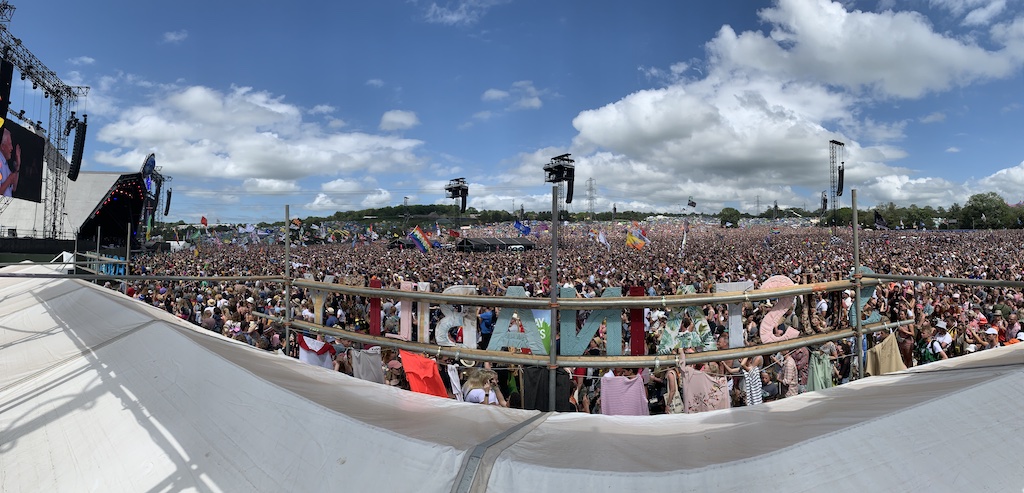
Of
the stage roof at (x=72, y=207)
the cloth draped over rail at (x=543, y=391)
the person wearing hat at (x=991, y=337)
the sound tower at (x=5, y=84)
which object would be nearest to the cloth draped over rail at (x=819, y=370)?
the cloth draped over rail at (x=543, y=391)

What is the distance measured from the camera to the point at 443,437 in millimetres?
2250

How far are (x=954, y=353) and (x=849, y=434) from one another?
31.7 ft

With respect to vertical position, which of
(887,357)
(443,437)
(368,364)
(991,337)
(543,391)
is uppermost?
(443,437)

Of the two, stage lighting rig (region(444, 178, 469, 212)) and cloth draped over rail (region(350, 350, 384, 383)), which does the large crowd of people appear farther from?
stage lighting rig (region(444, 178, 469, 212))

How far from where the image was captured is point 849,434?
186 centimetres

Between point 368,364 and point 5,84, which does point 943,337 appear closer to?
point 368,364

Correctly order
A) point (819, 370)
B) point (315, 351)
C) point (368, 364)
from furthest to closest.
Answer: point (315, 351) < point (368, 364) < point (819, 370)

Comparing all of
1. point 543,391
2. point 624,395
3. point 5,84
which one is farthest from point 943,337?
point 5,84

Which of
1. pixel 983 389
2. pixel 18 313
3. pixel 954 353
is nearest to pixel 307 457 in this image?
pixel 983 389

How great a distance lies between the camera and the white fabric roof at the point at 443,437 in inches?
69.4

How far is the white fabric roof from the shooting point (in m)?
1.76

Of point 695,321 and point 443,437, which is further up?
point 695,321

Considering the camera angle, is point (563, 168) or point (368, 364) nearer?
point (368, 364)

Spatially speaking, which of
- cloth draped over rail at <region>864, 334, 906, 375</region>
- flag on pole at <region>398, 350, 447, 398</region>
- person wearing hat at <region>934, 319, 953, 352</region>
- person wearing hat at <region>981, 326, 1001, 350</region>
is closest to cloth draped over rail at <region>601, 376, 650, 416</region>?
flag on pole at <region>398, 350, 447, 398</region>
